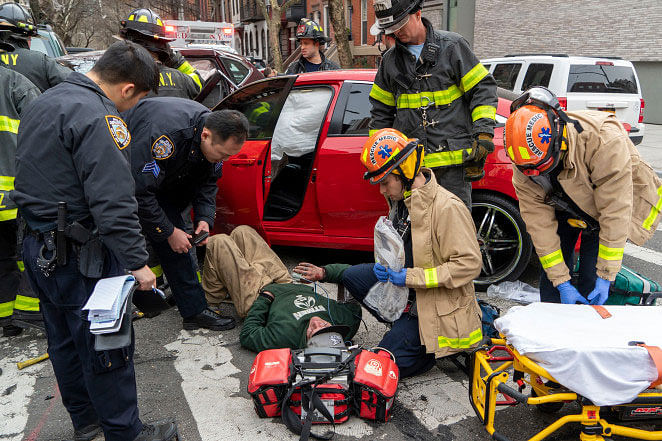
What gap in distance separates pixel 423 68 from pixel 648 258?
2.98 metres

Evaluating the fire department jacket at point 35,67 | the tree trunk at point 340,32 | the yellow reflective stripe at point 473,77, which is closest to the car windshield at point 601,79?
the tree trunk at point 340,32

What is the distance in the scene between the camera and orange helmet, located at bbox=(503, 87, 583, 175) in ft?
7.73

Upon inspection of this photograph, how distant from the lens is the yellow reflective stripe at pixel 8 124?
11.0ft

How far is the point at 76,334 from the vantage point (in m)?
2.26

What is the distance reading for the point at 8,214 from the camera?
3412 millimetres

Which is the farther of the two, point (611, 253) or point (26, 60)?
point (26, 60)

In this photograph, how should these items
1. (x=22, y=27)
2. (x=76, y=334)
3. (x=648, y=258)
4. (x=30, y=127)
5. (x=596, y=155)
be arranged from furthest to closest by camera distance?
(x=648, y=258) → (x=22, y=27) → (x=596, y=155) → (x=76, y=334) → (x=30, y=127)

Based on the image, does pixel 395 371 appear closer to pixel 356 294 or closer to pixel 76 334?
pixel 356 294

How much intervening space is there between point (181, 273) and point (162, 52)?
2042 millimetres

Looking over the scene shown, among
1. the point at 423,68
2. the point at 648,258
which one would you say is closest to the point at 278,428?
the point at 423,68

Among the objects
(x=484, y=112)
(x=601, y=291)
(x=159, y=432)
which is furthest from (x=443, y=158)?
(x=159, y=432)

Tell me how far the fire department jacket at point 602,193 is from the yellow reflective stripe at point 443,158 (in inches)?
22.1

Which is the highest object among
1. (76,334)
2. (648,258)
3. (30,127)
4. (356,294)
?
(30,127)

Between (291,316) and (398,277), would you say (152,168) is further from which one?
(398,277)
